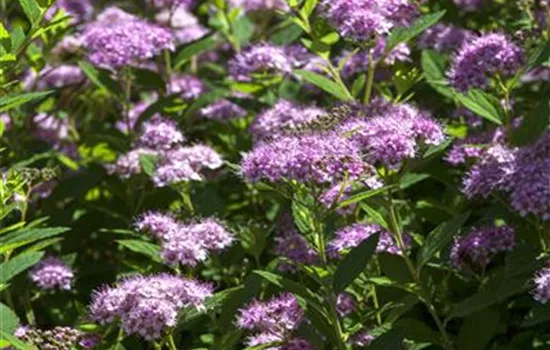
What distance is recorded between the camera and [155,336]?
281 cm

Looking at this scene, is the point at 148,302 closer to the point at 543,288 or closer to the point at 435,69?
the point at 543,288

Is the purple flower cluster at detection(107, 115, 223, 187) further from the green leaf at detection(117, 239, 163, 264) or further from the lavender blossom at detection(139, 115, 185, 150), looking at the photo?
the green leaf at detection(117, 239, 163, 264)

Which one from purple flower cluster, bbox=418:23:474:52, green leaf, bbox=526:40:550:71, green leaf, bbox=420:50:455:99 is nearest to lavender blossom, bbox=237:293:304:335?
green leaf, bbox=526:40:550:71

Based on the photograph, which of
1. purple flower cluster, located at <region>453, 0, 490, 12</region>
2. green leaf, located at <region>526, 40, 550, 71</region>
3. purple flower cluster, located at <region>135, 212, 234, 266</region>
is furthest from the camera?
purple flower cluster, located at <region>453, 0, 490, 12</region>

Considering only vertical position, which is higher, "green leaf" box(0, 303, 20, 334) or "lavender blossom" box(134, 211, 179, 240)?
"green leaf" box(0, 303, 20, 334)

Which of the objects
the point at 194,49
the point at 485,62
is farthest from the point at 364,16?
the point at 194,49

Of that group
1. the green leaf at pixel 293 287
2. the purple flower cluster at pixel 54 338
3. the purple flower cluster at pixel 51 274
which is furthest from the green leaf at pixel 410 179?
the purple flower cluster at pixel 54 338

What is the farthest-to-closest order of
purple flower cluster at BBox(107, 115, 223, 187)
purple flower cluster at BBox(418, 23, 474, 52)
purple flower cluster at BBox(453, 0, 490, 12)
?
1. purple flower cluster at BBox(453, 0, 490, 12)
2. purple flower cluster at BBox(418, 23, 474, 52)
3. purple flower cluster at BBox(107, 115, 223, 187)

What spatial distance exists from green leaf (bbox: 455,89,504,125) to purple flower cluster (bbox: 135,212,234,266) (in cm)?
81

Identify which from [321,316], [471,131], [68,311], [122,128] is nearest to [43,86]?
[122,128]

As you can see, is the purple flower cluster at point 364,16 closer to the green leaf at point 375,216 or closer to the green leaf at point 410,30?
the green leaf at point 410,30

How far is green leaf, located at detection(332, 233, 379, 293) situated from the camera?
292 centimetres

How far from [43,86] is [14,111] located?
0.84 metres

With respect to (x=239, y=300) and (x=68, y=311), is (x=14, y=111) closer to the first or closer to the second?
(x=68, y=311)
